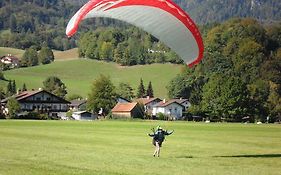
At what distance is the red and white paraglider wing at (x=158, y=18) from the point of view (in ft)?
50.5

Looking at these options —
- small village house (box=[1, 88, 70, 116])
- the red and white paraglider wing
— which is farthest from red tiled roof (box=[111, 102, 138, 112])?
the red and white paraglider wing

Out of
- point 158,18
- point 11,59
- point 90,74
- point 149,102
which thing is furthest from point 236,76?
point 11,59

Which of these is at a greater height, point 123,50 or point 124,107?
point 123,50

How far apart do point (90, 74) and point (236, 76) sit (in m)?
50.1

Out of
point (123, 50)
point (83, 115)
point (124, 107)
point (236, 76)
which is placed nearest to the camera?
point (83, 115)

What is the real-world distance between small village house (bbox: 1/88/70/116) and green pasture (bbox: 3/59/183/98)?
85.4 ft

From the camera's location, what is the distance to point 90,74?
470ft

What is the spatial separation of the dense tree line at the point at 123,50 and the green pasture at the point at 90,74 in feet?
7.31

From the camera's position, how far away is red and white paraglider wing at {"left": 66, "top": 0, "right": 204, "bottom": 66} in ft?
50.5

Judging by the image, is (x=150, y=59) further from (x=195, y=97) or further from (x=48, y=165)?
(x=48, y=165)

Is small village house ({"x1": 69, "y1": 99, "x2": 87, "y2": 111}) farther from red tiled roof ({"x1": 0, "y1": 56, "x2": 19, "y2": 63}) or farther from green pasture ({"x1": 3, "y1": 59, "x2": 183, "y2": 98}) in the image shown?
red tiled roof ({"x1": 0, "y1": 56, "x2": 19, "y2": 63})

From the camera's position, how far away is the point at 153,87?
13325cm

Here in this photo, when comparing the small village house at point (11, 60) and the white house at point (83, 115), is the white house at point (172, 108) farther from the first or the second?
the small village house at point (11, 60)

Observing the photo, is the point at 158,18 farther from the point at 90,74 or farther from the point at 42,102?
the point at 90,74
